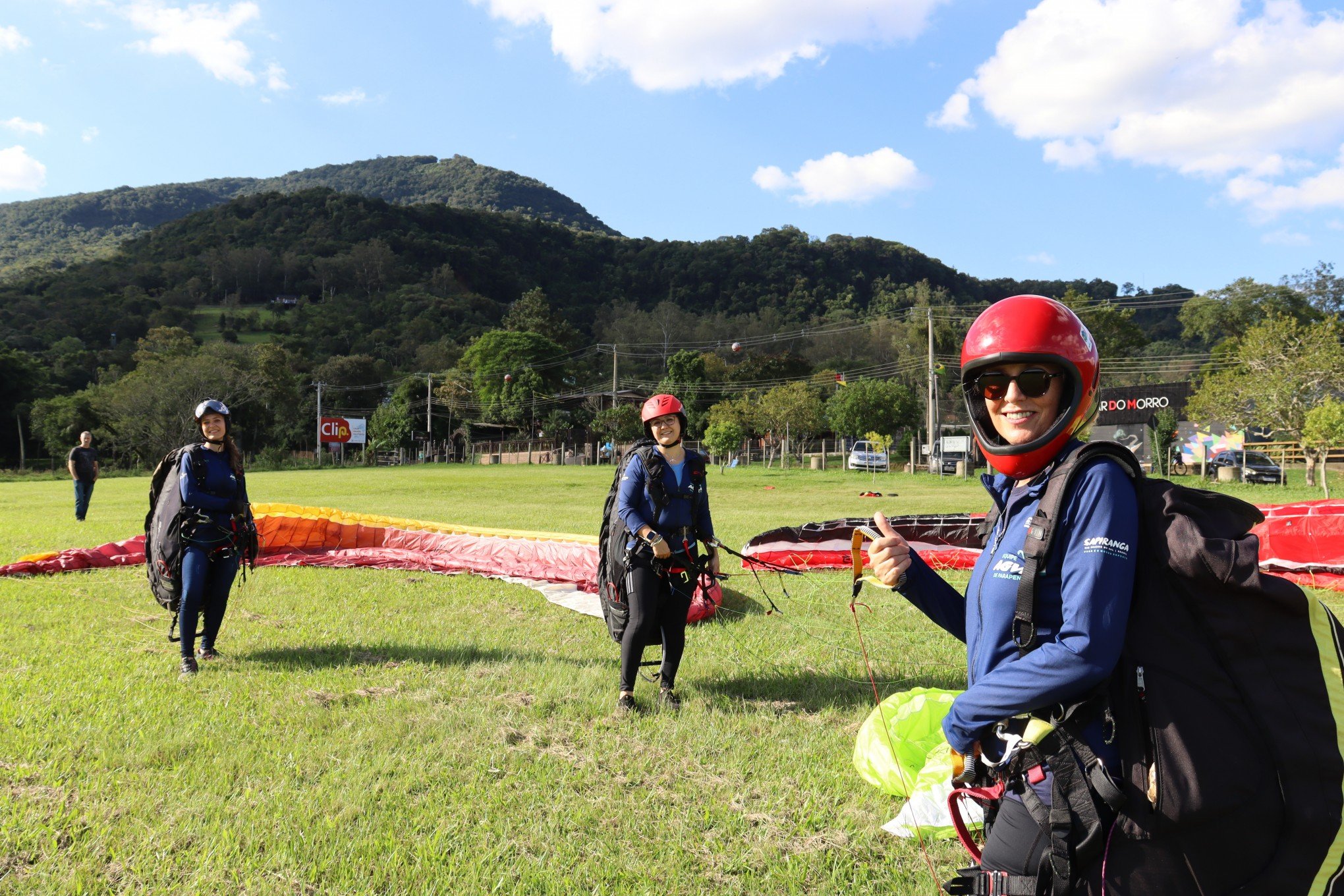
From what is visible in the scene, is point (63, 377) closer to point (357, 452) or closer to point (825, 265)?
point (357, 452)

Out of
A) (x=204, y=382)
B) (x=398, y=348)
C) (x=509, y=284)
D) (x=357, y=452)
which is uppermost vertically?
(x=509, y=284)

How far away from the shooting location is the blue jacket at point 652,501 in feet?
18.4

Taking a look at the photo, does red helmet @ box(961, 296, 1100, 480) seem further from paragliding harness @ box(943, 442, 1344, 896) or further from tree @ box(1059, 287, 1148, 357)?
tree @ box(1059, 287, 1148, 357)

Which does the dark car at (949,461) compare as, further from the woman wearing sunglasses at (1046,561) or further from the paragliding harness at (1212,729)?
the paragliding harness at (1212,729)

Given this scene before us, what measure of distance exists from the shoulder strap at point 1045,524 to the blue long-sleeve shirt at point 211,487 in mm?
6514

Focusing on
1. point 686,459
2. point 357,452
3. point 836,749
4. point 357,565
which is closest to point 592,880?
point 836,749

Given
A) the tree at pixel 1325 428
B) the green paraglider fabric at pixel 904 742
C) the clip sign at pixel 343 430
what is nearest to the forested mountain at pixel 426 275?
the clip sign at pixel 343 430

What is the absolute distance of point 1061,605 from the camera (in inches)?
71.9

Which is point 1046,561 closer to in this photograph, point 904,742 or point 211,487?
point 904,742

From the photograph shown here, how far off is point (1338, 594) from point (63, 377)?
3857 inches

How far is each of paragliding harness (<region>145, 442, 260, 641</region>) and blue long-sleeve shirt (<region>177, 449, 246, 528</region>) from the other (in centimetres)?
2

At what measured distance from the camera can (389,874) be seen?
3459 mm

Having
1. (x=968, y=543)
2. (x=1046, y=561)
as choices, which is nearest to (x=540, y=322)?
(x=968, y=543)

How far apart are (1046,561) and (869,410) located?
5128 cm
